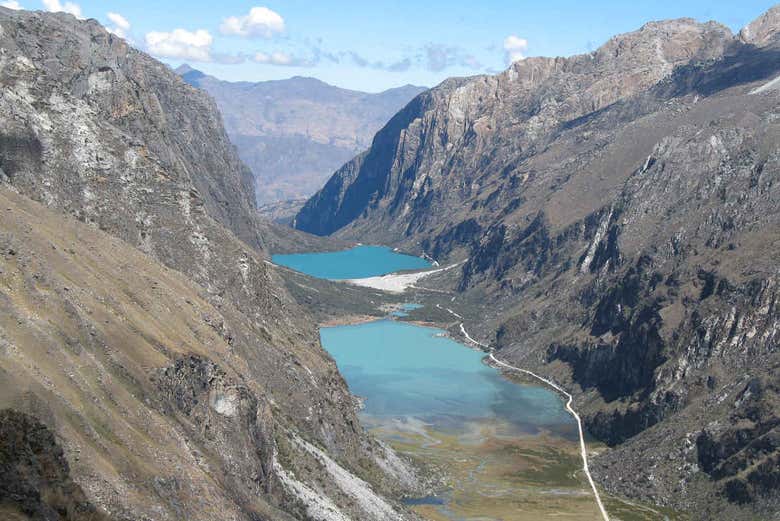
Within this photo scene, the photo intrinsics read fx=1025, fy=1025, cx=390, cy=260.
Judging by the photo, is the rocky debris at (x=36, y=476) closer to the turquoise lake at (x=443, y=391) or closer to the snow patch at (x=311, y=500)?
the snow patch at (x=311, y=500)

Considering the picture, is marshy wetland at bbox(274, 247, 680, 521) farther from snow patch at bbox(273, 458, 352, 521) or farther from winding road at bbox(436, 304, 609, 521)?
snow patch at bbox(273, 458, 352, 521)

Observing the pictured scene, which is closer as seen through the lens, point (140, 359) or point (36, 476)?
point (36, 476)

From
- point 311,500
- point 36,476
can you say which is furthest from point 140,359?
point 36,476

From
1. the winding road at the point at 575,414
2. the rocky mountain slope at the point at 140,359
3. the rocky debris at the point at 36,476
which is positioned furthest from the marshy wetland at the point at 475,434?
the rocky debris at the point at 36,476

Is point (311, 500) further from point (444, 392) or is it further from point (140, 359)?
point (444, 392)

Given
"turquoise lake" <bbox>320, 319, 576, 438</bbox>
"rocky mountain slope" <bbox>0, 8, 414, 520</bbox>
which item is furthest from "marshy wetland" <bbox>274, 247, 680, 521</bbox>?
"rocky mountain slope" <bbox>0, 8, 414, 520</bbox>

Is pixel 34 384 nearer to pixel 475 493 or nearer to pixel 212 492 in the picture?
pixel 212 492

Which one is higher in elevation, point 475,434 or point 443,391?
point 475,434

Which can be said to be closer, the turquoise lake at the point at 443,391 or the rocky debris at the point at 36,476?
the rocky debris at the point at 36,476
